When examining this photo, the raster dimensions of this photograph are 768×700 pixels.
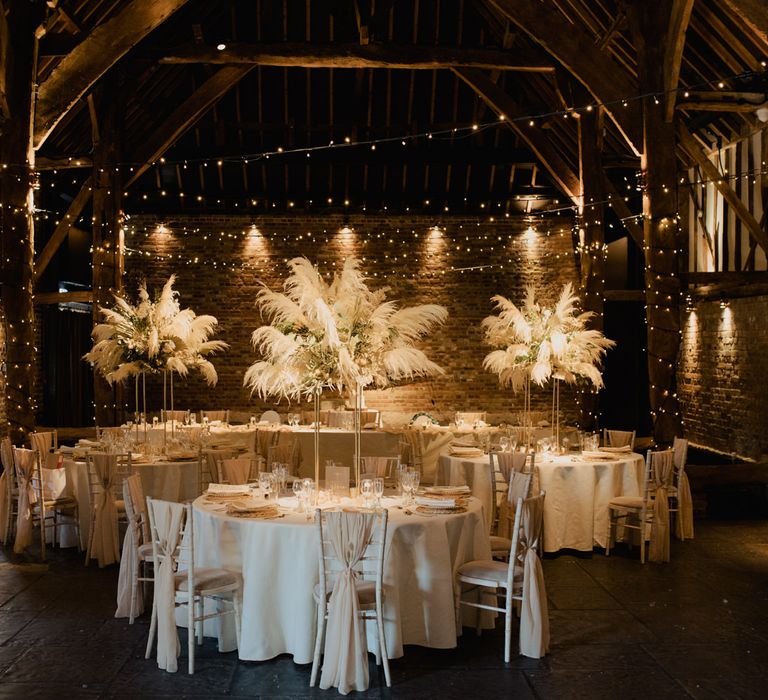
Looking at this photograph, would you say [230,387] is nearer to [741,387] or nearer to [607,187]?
[607,187]

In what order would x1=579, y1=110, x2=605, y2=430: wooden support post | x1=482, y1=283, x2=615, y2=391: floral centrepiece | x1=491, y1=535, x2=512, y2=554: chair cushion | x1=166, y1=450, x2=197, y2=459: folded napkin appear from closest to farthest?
x1=491, y1=535, x2=512, y2=554: chair cushion, x1=166, y1=450, x2=197, y2=459: folded napkin, x1=482, y1=283, x2=615, y2=391: floral centrepiece, x1=579, y1=110, x2=605, y2=430: wooden support post

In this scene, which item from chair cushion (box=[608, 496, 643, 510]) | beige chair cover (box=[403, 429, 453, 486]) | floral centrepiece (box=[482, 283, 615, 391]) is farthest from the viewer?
beige chair cover (box=[403, 429, 453, 486])

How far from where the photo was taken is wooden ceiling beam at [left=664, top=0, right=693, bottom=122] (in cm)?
880

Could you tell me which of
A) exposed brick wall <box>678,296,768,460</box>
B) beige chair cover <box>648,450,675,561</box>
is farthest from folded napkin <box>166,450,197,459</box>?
exposed brick wall <box>678,296,768,460</box>

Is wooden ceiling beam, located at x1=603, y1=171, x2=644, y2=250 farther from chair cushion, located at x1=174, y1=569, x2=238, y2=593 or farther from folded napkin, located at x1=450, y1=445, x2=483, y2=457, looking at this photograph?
chair cushion, located at x1=174, y1=569, x2=238, y2=593

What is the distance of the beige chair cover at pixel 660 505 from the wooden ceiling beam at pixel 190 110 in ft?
26.0

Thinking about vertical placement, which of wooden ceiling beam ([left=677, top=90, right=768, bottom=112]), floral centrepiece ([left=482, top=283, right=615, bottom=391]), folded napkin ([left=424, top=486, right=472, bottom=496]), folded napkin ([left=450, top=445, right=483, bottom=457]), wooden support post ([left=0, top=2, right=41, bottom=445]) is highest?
wooden ceiling beam ([left=677, top=90, right=768, bottom=112])

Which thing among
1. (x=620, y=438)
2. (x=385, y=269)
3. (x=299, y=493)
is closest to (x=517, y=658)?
(x=299, y=493)

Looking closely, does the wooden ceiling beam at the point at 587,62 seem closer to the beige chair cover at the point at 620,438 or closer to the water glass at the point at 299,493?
the beige chair cover at the point at 620,438

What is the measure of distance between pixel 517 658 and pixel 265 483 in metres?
1.85

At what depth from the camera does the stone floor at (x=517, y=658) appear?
4547 millimetres

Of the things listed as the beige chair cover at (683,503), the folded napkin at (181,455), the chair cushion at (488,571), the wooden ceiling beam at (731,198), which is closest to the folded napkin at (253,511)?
the chair cushion at (488,571)

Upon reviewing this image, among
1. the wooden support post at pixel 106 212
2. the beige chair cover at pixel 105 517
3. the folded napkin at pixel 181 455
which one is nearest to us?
the beige chair cover at pixel 105 517

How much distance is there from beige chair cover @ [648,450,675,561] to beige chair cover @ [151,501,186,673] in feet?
13.4
